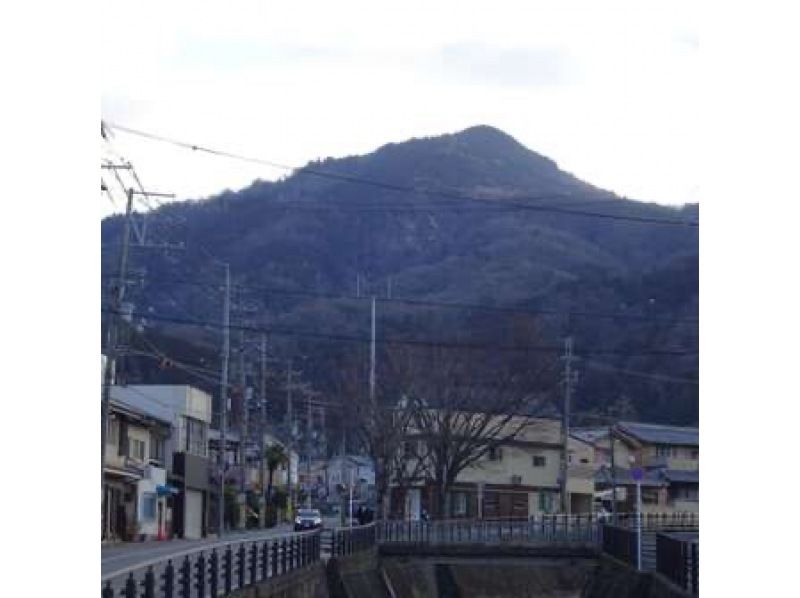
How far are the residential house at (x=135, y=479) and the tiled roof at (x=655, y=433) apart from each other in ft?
51.2

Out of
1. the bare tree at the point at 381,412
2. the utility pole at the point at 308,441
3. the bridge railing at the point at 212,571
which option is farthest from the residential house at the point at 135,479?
the bridge railing at the point at 212,571

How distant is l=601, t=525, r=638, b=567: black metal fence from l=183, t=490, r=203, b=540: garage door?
63.8ft

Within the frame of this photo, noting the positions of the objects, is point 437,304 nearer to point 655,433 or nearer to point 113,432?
point 655,433

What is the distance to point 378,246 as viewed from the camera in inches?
1930

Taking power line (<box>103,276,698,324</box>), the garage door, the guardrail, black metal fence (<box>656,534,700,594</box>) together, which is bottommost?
the garage door

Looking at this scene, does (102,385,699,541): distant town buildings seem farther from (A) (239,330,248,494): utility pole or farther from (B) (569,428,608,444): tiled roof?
(A) (239,330,248,494): utility pole

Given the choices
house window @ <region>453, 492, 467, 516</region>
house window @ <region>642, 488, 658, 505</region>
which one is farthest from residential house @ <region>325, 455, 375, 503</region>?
house window @ <region>642, 488, 658, 505</region>

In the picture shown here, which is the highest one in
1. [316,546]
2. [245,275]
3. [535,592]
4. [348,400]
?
[245,275]

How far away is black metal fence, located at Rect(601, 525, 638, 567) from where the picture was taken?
104 ft

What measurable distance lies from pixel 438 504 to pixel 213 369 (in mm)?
13935

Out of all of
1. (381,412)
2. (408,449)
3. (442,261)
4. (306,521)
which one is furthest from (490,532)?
(306,521)
